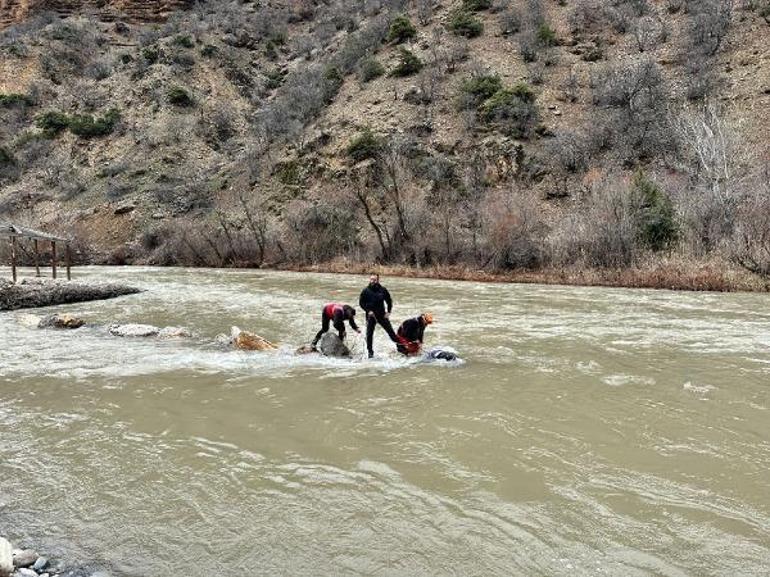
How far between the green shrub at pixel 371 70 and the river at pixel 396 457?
41088 millimetres

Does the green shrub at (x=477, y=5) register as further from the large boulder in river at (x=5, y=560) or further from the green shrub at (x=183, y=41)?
the large boulder in river at (x=5, y=560)

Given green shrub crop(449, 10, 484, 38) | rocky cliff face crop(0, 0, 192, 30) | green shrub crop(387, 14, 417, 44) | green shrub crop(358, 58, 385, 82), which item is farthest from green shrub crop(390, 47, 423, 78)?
rocky cliff face crop(0, 0, 192, 30)

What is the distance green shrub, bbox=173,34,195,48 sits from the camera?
2495 inches

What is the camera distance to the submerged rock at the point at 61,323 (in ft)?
54.4

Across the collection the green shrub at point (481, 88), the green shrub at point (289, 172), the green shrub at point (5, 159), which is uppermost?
the green shrub at point (481, 88)

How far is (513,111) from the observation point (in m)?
42.2

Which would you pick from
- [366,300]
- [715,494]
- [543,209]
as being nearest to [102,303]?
[366,300]

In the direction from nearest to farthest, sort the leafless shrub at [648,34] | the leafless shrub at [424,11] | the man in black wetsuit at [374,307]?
the man in black wetsuit at [374,307], the leafless shrub at [648,34], the leafless shrub at [424,11]

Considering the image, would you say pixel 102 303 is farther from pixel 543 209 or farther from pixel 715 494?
pixel 543 209

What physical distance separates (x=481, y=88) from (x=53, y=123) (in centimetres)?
3986

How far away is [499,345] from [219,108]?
51802 millimetres

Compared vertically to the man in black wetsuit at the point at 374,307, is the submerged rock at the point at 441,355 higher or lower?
lower

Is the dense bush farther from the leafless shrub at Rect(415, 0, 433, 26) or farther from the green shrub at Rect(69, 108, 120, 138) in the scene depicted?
the leafless shrub at Rect(415, 0, 433, 26)

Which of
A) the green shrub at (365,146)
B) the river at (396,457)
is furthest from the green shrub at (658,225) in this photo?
the green shrub at (365,146)
